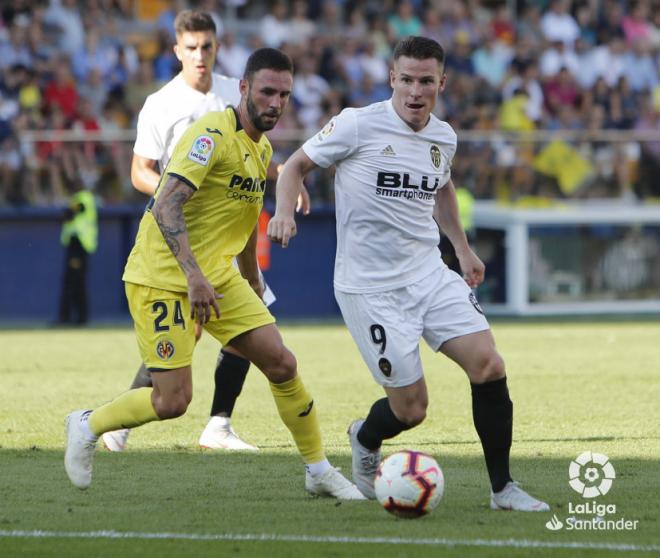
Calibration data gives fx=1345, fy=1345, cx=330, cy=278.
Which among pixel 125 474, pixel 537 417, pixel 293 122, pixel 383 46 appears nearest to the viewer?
pixel 125 474

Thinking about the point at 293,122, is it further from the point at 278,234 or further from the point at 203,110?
the point at 278,234

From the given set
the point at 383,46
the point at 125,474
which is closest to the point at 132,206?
the point at 383,46

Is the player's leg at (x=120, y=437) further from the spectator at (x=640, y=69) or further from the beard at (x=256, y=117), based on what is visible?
the spectator at (x=640, y=69)

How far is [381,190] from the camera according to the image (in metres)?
6.49

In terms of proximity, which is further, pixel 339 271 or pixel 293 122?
pixel 293 122

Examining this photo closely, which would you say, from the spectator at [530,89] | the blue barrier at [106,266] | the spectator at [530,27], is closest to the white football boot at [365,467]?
the blue barrier at [106,266]

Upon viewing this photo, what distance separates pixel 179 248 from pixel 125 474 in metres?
1.61

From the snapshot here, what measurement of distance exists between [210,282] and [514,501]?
1847 millimetres

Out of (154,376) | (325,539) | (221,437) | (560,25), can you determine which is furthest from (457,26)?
(325,539)

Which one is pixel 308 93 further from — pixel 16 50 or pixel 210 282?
pixel 210 282

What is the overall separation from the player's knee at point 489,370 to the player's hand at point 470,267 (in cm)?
72

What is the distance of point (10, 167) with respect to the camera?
2003 cm

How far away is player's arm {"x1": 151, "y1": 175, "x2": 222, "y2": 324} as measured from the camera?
630 centimetres

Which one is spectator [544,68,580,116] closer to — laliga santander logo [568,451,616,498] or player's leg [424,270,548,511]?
laliga santander logo [568,451,616,498]
